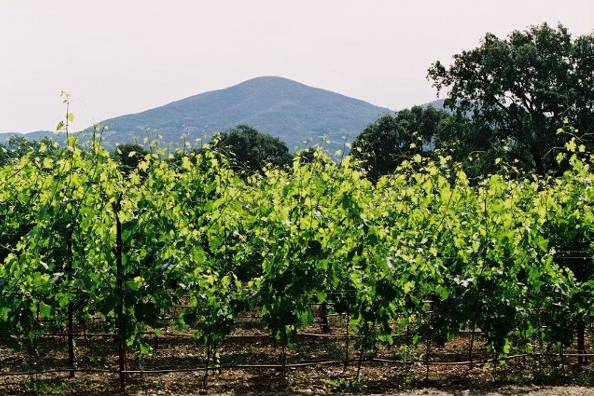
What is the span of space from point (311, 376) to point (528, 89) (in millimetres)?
27288

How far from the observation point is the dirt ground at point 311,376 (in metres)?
8.37

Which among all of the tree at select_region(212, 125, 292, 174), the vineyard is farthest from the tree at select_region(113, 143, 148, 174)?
the tree at select_region(212, 125, 292, 174)

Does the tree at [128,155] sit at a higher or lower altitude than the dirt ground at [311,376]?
higher

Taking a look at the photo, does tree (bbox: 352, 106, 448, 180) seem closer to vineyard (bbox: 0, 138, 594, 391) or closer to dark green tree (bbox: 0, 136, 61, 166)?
dark green tree (bbox: 0, 136, 61, 166)

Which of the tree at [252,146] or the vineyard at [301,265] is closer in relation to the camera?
the vineyard at [301,265]

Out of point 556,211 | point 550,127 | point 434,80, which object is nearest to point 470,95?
point 434,80

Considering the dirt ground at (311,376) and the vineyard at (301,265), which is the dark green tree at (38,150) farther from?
the dirt ground at (311,376)

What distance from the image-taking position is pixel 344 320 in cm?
1436

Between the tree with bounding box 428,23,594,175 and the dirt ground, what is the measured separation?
72.8 ft

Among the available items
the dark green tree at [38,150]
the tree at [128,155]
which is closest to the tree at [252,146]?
the tree at [128,155]

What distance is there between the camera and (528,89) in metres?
32.4

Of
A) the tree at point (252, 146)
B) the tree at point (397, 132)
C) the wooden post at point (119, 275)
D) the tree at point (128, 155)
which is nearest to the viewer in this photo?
the wooden post at point (119, 275)

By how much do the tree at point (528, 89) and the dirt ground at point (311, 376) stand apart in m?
22.2

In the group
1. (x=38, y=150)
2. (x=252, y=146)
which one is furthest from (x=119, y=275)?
(x=252, y=146)
